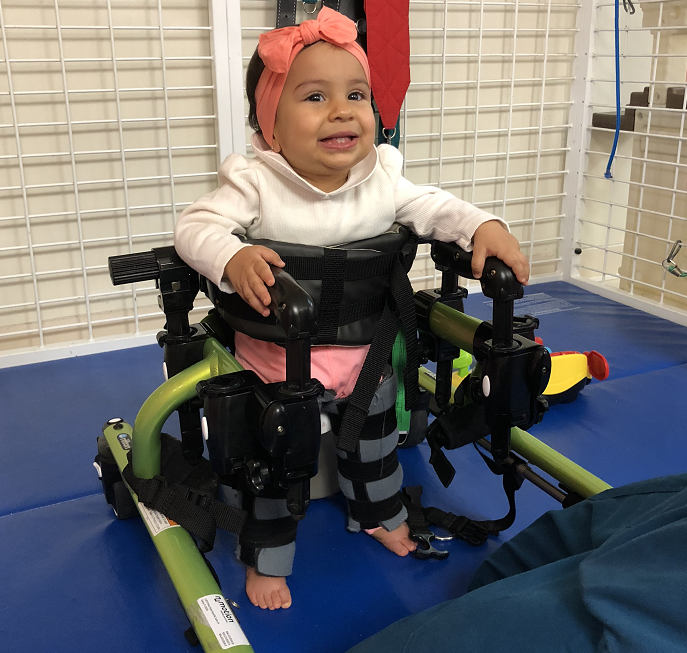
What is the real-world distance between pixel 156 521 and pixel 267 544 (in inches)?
7.2

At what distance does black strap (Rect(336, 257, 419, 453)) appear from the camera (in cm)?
113

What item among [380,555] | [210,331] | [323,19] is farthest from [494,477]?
[323,19]

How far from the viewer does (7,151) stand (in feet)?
6.72

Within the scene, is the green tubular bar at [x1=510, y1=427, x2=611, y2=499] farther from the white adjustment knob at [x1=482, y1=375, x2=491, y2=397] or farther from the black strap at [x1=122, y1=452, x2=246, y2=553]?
the black strap at [x1=122, y1=452, x2=246, y2=553]

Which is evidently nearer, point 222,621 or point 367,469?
point 222,621

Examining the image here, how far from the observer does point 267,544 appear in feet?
3.74

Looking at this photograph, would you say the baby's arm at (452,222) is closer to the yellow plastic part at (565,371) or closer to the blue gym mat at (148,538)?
the blue gym mat at (148,538)

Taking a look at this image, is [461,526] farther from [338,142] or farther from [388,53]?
[388,53]

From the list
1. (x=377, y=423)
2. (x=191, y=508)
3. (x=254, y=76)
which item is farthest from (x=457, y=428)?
(x=254, y=76)

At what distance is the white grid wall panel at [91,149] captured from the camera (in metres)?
2.00

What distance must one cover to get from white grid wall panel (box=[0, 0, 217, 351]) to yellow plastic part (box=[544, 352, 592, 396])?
3.96ft

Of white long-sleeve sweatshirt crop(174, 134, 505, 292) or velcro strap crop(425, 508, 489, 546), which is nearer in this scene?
white long-sleeve sweatshirt crop(174, 134, 505, 292)

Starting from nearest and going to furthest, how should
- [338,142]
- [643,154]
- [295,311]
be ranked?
[295,311] → [338,142] → [643,154]

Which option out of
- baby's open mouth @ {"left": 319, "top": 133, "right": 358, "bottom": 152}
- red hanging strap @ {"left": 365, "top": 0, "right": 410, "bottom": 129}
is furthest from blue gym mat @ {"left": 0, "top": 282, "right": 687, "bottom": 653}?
red hanging strap @ {"left": 365, "top": 0, "right": 410, "bottom": 129}
